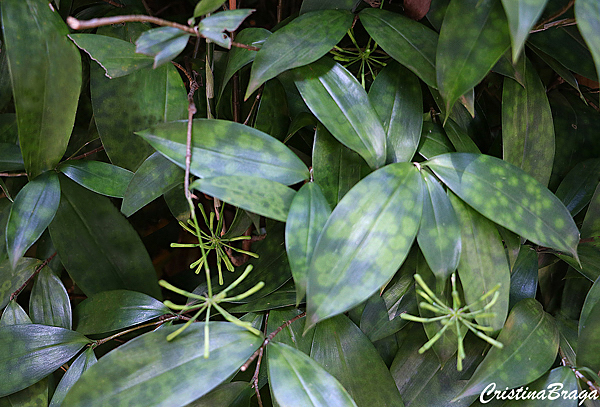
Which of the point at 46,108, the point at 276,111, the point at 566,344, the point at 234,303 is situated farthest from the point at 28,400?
the point at 566,344

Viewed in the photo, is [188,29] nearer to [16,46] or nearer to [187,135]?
[187,135]

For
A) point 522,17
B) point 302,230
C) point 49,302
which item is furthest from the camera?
point 49,302

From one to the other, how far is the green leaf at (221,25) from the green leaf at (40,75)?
0.71 ft

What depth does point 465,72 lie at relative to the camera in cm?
47

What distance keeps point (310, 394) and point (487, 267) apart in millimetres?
264

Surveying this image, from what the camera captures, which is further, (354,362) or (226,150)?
(354,362)

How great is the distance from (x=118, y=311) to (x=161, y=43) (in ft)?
1.39

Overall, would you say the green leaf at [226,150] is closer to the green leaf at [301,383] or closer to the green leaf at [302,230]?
the green leaf at [302,230]

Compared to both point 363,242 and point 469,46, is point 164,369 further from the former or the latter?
point 469,46

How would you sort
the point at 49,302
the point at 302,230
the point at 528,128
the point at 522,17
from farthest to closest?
the point at 49,302 < the point at 528,128 < the point at 302,230 < the point at 522,17

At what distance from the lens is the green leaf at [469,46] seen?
0.47 m

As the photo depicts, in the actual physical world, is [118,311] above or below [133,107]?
below

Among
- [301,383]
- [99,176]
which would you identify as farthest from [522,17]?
[99,176]

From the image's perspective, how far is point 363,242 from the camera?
469 millimetres
